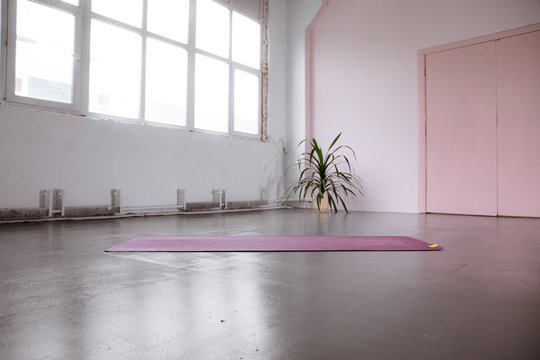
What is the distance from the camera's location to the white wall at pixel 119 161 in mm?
3080

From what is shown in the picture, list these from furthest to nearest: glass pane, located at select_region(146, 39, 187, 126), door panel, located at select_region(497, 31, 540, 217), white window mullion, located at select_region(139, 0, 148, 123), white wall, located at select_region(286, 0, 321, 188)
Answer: white wall, located at select_region(286, 0, 321, 188), glass pane, located at select_region(146, 39, 187, 126), white window mullion, located at select_region(139, 0, 148, 123), door panel, located at select_region(497, 31, 540, 217)

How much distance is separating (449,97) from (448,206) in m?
1.43

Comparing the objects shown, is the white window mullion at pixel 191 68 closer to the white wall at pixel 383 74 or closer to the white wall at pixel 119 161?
the white wall at pixel 119 161

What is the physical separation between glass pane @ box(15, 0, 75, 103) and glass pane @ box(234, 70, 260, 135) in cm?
236

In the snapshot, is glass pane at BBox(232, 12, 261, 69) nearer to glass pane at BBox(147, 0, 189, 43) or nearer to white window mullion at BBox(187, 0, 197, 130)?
white window mullion at BBox(187, 0, 197, 130)

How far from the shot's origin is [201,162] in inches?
180

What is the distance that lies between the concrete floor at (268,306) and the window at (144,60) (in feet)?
7.71

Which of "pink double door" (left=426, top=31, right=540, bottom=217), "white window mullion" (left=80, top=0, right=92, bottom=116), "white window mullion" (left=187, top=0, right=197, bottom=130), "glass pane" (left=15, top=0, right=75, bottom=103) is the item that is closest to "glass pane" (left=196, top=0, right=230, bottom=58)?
"white window mullion" (left=187, top=0, right=197, bottom=130)

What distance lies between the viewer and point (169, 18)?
4.43 metres

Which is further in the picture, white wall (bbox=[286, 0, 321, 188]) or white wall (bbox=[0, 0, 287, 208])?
white wall (bbox=[286, 0, 321, 188])

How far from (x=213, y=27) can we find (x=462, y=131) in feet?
12.1

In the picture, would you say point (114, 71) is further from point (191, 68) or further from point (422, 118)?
point (422, 118)

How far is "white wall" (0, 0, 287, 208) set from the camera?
3.08 meters

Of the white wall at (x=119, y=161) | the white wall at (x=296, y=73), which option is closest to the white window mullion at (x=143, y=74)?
the white wall at (x=119, y=161)
